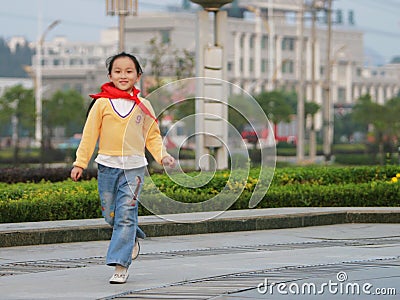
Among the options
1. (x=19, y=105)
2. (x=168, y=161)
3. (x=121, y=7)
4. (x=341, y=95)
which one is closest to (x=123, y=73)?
(x=168, y=161)

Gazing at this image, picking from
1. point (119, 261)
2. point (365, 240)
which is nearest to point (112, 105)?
point (119, 261)

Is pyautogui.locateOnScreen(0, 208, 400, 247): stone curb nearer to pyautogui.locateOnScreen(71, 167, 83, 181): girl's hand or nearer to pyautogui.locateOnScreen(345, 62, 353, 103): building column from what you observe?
pyautogui.locateOnScreen(71, 167, 83, 181): girl's hand

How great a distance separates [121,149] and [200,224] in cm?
407

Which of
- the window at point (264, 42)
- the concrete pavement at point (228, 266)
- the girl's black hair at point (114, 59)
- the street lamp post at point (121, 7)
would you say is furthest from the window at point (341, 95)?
the girl's black hair at point (114, 59)

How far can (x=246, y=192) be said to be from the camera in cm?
1452

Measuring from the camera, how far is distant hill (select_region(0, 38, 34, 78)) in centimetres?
18225

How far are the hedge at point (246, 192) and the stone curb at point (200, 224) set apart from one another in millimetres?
429

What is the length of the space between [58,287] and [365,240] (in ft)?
14.1

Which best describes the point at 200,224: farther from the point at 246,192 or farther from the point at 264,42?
the point at 264,42

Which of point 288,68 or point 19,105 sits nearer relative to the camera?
point 19,105

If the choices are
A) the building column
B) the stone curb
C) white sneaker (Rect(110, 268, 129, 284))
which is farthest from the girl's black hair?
the building column

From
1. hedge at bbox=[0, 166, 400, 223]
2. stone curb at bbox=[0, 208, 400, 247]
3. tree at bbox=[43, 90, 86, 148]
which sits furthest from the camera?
tree at bbox=[43, 90, 86, 148]

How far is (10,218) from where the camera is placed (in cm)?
1251

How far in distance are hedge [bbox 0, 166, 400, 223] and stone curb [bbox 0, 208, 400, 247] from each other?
0.43 m
